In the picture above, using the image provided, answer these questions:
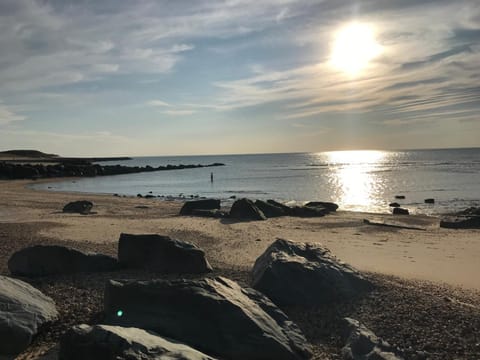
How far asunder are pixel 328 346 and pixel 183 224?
1268cm

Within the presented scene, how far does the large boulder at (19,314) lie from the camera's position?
17.0ft

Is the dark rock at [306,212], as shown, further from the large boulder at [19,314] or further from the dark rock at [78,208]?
the large boulder at [19,314]

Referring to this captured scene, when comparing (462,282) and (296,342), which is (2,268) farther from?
(462,282)

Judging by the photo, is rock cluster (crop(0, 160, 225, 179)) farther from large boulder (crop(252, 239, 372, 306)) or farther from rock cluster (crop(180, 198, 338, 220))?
large boulder (crop(252, 239, 372, 306))

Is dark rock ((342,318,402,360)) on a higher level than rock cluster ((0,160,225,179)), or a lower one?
lower

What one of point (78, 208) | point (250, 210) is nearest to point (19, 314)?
point (250, 210)

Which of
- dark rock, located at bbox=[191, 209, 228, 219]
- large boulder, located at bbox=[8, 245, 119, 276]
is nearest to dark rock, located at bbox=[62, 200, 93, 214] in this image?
dark rock, located at bbox=[191, 209, 228, 219]

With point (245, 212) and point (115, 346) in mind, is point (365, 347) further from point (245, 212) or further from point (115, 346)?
point (245, 212)

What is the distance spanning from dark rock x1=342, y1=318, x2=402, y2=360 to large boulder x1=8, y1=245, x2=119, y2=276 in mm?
4950

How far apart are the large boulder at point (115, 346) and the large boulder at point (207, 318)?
1.96 ft

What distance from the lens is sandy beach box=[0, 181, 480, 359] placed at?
586cm

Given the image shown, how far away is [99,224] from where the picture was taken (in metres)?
17.0

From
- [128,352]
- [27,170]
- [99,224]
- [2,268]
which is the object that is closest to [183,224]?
[99,224]

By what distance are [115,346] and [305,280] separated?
355 centimetres
